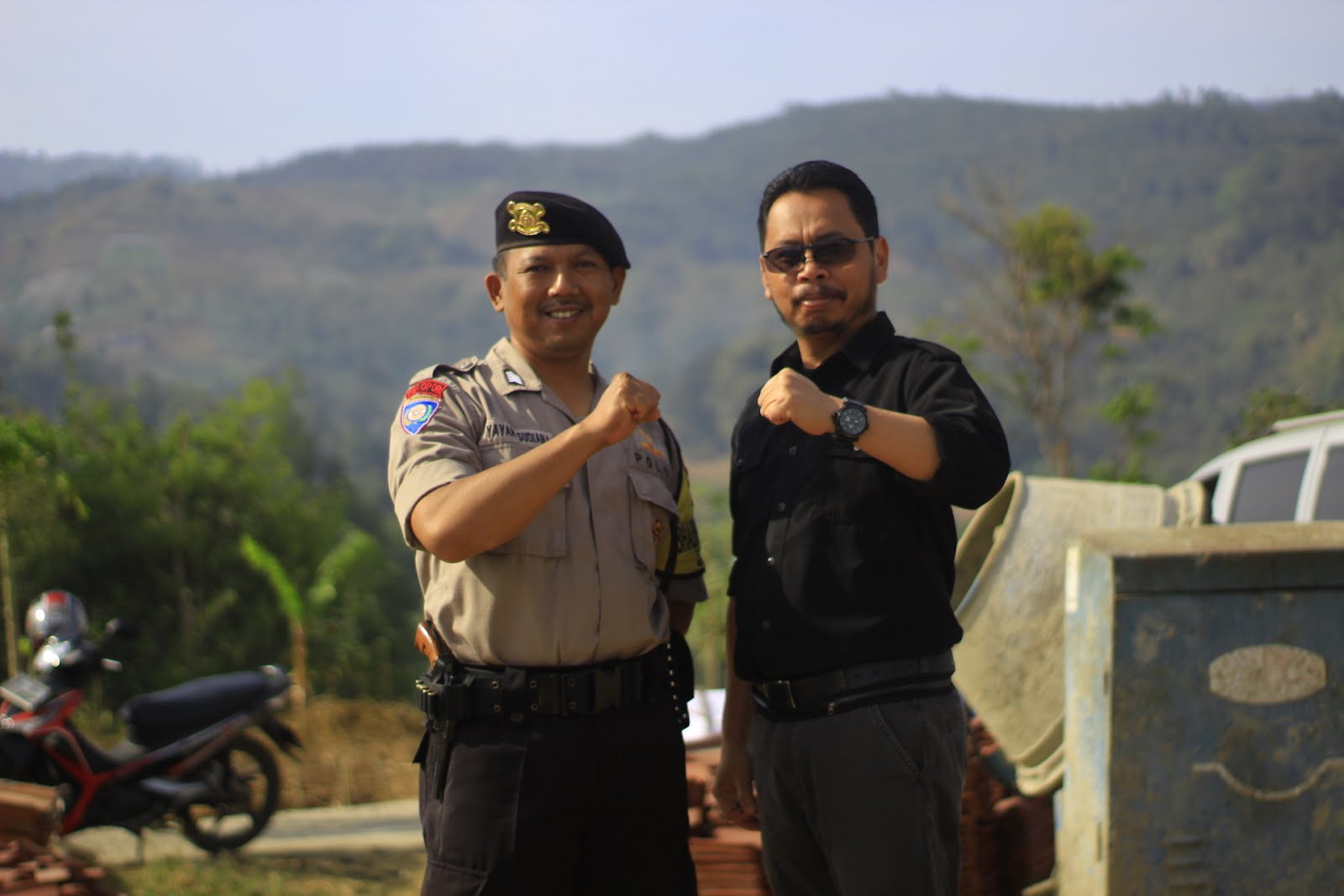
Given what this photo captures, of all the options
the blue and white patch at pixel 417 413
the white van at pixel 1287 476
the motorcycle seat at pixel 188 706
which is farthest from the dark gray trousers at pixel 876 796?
the motorcycle seat at pixel 188 706

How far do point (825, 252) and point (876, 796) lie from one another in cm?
104

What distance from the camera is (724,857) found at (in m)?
3.73

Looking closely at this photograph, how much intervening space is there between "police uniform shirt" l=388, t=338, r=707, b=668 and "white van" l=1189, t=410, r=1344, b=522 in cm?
306

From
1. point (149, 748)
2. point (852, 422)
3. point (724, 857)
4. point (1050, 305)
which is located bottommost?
point (149, 748)

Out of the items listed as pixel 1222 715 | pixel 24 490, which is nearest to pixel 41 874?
pixel 1222 715

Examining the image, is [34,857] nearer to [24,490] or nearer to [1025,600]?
[1025,600]

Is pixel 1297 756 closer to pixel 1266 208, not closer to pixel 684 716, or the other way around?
pixel 684 716

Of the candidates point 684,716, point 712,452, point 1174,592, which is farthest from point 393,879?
point 712,452

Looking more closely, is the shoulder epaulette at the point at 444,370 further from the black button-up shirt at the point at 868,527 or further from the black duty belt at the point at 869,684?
the black duty belt at the point at 869,684

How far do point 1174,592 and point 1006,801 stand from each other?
1.75m

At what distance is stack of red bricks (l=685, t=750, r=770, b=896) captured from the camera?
3.69m

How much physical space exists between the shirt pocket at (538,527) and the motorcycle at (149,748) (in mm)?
3968

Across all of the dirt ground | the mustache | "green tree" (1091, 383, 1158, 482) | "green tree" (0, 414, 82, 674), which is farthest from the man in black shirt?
"green tree" (1091, 383, 1158, 482)

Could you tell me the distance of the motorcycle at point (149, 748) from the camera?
572 cm
